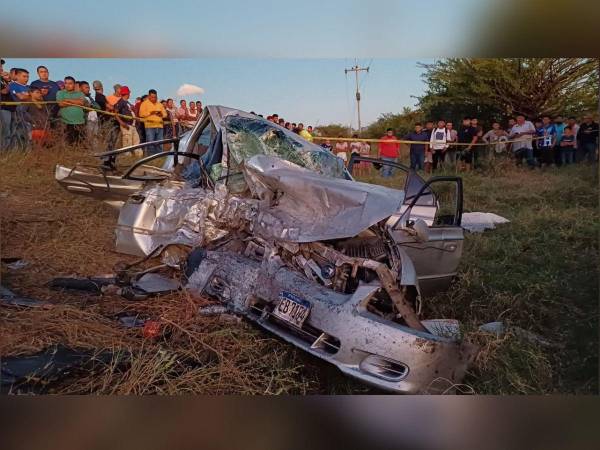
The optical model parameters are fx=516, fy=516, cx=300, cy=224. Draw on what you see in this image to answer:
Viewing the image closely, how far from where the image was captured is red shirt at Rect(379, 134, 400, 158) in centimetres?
803

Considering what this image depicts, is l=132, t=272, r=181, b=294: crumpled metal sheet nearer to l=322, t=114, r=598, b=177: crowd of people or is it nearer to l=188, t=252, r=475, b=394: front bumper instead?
l=188, t=252, r=475, b=394: front bumper

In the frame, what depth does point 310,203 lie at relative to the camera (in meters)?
3.27

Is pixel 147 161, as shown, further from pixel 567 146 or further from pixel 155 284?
pixel 567 146

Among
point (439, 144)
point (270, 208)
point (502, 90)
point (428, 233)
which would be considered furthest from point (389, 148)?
point (270, 208)

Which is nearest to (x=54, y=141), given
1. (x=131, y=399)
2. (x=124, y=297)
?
(x=124, y=297)

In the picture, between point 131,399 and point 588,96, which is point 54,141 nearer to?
point 131,399

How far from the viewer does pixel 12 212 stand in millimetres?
5547

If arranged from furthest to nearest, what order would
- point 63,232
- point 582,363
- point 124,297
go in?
1. point 63,232
2. point 124,297
3. point 582,363

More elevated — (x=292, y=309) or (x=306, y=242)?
(x=306, y=242)

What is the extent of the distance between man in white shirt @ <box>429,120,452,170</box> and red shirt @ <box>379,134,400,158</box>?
2.10 feet

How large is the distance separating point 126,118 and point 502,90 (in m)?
5.28

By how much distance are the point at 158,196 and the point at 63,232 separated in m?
1.71

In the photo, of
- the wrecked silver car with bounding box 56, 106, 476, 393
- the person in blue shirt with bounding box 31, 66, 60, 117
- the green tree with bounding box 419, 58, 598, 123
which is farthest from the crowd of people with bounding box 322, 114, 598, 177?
the person in blue shirt with bounding box 31, 66, 60, 117

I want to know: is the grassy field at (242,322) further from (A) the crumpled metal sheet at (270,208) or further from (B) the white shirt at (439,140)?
(B) the white shirt at (439,140)
